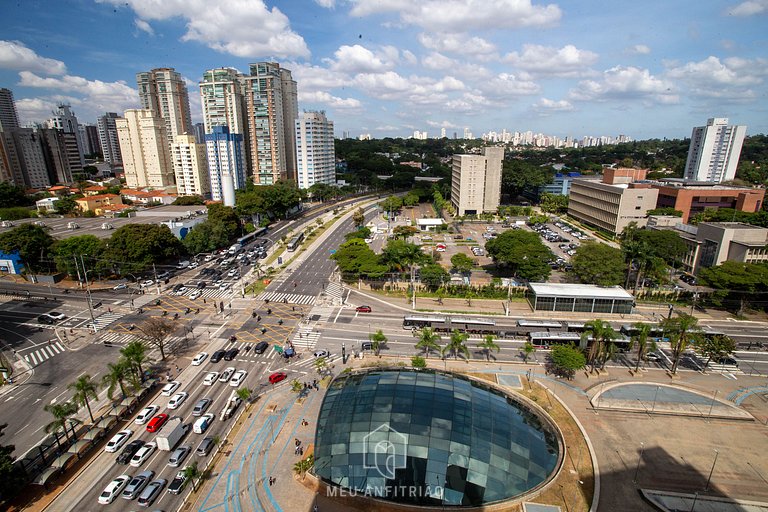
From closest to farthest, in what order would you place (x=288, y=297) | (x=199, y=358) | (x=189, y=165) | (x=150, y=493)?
(x=150, y=493) < (x=199, y=358) < (x=288, y=297) < (x=189, y=165)

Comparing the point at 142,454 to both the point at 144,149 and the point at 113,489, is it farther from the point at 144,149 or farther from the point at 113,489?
the point at 144,149

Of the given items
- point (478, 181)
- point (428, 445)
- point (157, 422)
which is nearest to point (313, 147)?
point (478, 181)

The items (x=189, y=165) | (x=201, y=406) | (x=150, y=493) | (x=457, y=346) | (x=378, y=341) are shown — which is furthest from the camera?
(x=189, y=165)

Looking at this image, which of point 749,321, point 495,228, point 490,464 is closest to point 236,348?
point 490,464

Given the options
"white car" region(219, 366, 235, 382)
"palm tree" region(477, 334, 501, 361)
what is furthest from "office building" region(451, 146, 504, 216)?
Answer: "white car" region(219, 366, 235, 382)

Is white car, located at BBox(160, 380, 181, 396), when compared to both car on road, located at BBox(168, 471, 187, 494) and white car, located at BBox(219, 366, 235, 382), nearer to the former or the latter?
white car, located at BBox(219, 366, 235, 382)

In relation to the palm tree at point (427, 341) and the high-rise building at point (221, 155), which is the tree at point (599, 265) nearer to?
the palm tree at point (427, 341)

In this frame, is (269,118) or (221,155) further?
(269,118)
